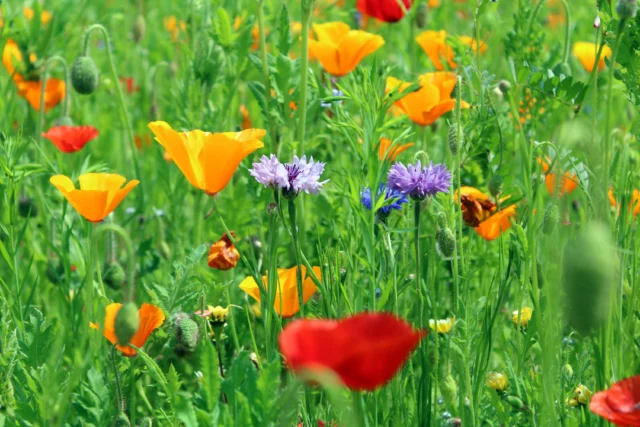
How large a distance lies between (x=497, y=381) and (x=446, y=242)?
1.01ft

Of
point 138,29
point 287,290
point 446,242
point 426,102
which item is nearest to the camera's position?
point 446,242

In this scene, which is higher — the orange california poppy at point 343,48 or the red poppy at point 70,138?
the orange california poppy at point 343,48

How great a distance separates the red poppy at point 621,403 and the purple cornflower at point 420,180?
44 centimetres

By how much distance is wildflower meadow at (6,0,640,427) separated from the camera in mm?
1163

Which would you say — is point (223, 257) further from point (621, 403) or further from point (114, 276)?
point (621, 403)

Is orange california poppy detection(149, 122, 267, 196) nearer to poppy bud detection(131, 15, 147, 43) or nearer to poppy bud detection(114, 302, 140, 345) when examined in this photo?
poppy bud detection(114, 302, 140, 345)

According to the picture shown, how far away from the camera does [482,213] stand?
5.72 feet

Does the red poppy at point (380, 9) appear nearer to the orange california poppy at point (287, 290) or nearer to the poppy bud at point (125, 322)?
the orange california poppy at point (287, 290)

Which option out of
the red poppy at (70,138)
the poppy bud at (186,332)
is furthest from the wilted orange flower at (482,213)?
the red poppy at (70,138)

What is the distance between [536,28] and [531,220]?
1.19 metres

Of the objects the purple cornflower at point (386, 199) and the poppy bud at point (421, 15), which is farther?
the poppy bud at point (421, 15)

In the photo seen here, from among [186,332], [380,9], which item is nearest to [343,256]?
[186,332]

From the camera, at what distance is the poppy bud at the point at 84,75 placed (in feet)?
7.27

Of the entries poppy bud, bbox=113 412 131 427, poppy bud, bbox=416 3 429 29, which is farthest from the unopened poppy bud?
poppy bud, bbox=416 3 429 29
